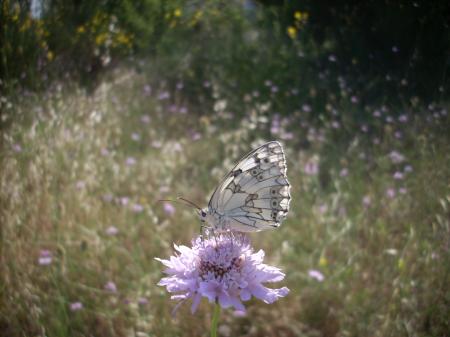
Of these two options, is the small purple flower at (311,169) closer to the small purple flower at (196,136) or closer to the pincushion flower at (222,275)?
the small purple flower at (196,136)

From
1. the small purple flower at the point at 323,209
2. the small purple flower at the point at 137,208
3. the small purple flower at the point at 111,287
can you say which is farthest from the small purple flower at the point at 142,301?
the small purple flower at the point at 323,209

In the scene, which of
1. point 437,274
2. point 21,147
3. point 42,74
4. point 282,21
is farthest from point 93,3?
point 437,274

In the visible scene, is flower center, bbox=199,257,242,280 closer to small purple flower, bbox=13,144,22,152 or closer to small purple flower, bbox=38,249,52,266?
small purple flower, bbox=38,249,52,266

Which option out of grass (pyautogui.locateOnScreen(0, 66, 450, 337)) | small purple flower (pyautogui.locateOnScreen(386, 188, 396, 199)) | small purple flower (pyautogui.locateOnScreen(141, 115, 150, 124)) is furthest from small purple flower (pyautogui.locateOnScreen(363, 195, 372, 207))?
small purple flower (pyautogui.locateOnScreen(141, 115, 150, 124))

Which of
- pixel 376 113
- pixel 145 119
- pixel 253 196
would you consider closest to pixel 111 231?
pixel 253 196

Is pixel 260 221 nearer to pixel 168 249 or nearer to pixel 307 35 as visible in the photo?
pixel 168 249
